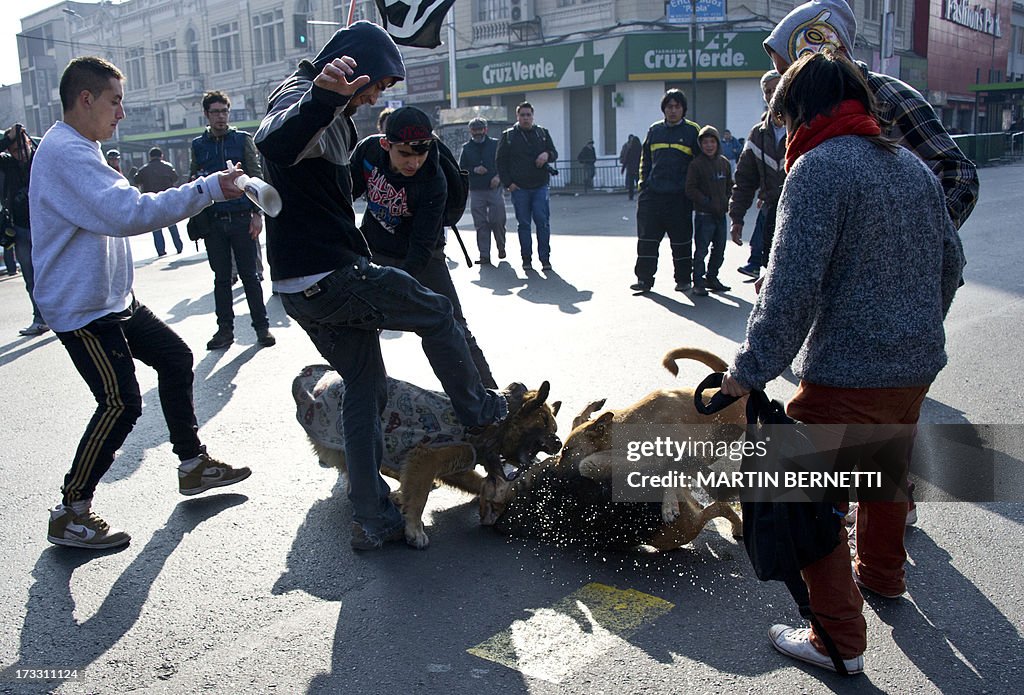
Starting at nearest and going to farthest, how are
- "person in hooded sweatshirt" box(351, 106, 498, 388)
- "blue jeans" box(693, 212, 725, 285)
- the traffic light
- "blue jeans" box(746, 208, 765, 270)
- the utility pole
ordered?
"person in hooded sweatshirt" box(351, 106, 498, 388), "blue jeans" box(746, 208, 765, 270), "blue jeans" box(693, 212, 725, 285), the utility pole, the traffic light

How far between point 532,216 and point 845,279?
371 inches

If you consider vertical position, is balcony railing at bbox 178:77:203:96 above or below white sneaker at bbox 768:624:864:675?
above

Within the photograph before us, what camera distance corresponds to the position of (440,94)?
37.7 meters

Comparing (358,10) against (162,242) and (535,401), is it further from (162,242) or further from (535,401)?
(535,401)

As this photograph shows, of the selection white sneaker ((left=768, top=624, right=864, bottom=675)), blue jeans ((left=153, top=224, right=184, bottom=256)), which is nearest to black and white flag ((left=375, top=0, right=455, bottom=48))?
white sneaker ((left=768, top=624, right=864, bottom=675))

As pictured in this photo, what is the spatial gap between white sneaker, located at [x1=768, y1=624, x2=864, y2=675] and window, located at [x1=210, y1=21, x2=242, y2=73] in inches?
2029

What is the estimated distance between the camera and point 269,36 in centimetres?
4650

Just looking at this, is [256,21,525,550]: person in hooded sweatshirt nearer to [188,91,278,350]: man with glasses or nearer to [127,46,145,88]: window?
[188,91,278,350]: man with glasses

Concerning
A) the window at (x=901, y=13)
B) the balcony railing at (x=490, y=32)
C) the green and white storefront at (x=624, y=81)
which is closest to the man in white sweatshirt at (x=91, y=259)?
the green and white storefront at (x=624, y=81)

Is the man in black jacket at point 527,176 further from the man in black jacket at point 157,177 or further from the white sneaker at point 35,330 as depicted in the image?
the man in black jacket at point 157,177

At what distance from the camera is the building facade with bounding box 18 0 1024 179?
103ft

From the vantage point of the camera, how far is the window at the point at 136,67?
5800 cm

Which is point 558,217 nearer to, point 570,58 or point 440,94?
point 570,58

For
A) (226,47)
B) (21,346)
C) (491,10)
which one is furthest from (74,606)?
(226,47)
